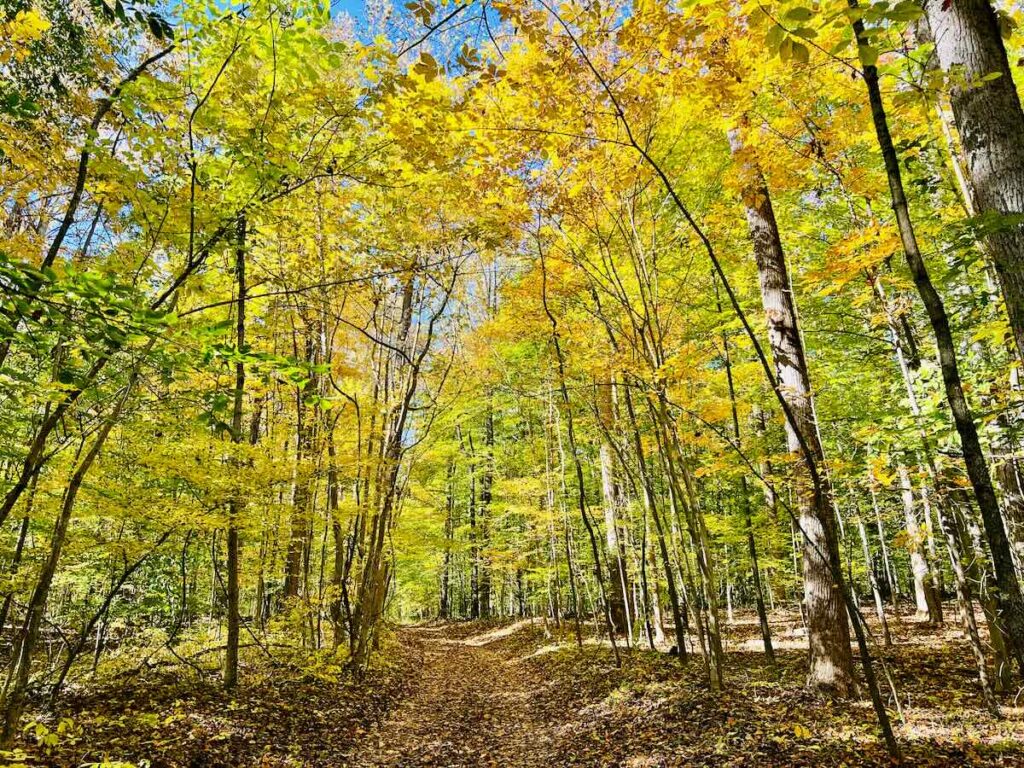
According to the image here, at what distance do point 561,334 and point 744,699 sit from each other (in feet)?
17.6

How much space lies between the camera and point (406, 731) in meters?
6.52

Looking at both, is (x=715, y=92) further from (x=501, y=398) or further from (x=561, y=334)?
(x=501, y=398)

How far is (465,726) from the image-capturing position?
681 cm

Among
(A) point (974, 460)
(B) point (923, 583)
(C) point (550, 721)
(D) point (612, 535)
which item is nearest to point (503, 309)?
(D) point (612, 535)

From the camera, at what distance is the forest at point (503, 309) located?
276cm

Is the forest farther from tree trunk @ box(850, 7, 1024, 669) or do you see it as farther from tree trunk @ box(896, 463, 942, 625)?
tree trunk @ box(896, 463, 942, 625)

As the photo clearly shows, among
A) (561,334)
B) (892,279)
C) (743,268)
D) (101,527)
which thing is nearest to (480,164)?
(561,334)

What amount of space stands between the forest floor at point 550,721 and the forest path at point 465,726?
0.03 m

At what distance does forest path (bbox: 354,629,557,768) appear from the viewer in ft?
18.0

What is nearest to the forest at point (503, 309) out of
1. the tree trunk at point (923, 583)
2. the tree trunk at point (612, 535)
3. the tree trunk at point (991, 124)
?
the tree trunk at point (991, 124)

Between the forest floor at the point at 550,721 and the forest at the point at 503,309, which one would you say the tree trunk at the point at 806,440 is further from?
the forest floor at the point at 550,721

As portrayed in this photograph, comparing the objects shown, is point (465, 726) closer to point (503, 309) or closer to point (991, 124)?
point (503, 309)

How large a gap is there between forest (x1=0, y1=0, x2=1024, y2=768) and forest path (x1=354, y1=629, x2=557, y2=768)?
8 centimetres

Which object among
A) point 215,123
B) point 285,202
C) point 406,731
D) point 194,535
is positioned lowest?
point 406,731
